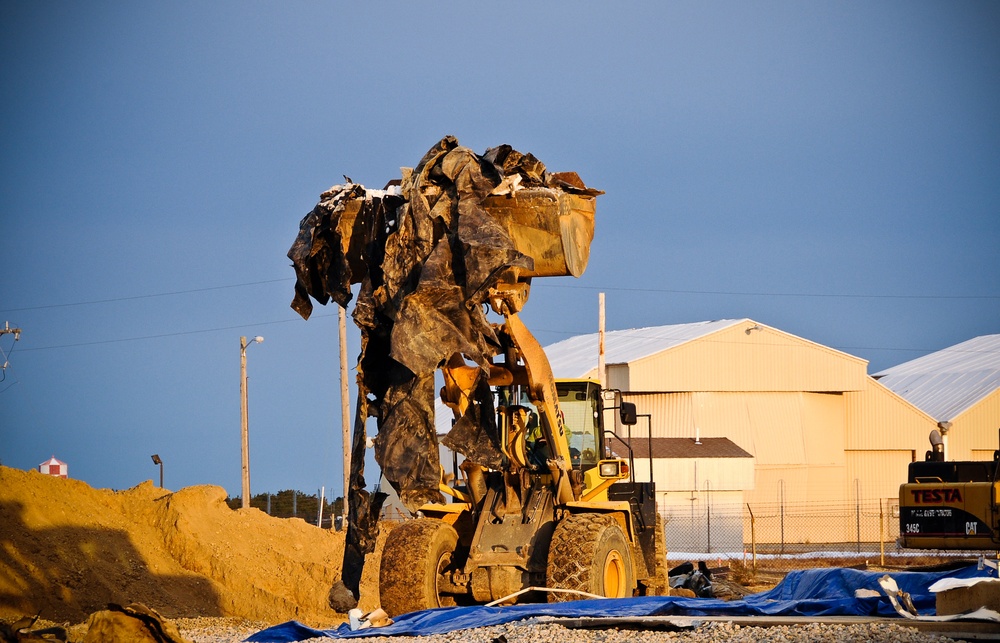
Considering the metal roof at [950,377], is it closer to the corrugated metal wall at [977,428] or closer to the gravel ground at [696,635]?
the corrugated metal wall at [977,428]

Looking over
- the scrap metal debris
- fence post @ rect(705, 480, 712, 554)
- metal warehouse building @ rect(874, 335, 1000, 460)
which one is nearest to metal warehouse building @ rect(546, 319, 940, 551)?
fence post @ rect(705, 480, 712, 554)

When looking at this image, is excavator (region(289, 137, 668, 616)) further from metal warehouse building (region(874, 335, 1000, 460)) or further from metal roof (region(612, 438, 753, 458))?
metal warehouse building (region(874, 335, 1000, 460))

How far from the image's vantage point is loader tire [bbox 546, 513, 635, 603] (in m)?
12.6

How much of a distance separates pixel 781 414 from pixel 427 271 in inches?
1445

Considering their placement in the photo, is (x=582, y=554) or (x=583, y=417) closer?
(x=582, y=554)

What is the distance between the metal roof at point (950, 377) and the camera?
51656 millimetres

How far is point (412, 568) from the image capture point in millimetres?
13125

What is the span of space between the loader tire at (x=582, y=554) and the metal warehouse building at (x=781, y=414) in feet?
96.2

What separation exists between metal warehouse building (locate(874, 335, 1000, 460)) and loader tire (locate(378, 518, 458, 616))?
32.6 metres

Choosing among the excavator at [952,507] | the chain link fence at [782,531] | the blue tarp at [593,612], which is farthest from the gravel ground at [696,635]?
the chain link fence at [782,531]

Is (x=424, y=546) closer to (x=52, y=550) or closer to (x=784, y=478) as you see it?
(x=52, y=550)

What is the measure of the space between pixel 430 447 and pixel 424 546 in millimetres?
1657

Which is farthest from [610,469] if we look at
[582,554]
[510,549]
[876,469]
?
[876,469]

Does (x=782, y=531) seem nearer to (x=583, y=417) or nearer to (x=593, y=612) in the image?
(x=583, y=417)
